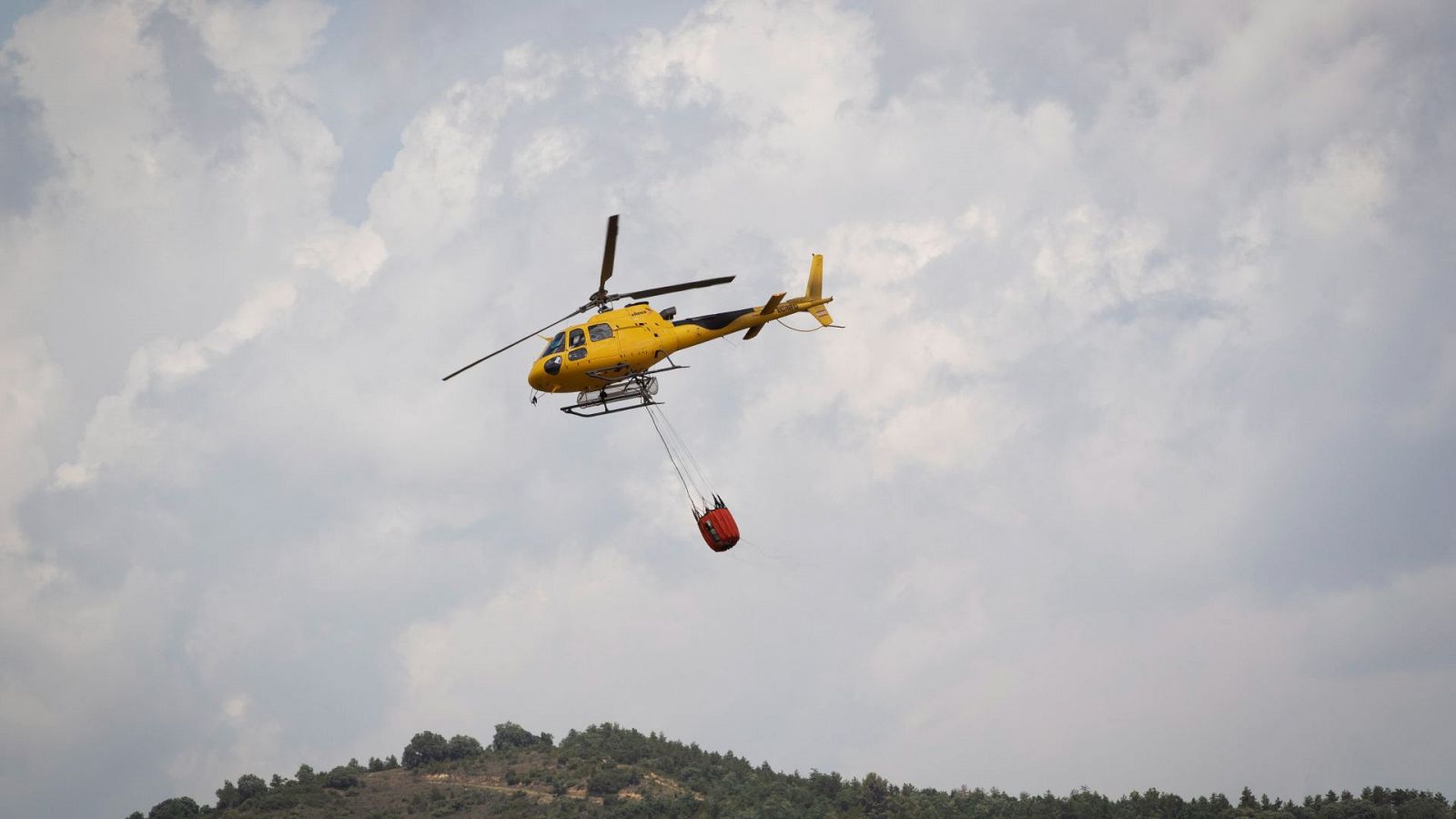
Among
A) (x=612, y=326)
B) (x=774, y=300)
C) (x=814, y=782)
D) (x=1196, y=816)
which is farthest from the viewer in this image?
(x=814, y=782)

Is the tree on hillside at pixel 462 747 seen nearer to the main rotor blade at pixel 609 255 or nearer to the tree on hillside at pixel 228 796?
the tree on hillside at pixel 228 796

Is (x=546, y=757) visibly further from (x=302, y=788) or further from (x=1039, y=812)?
(x=1039, y=812)

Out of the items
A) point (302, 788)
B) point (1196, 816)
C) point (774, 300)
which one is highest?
point (774, 300)

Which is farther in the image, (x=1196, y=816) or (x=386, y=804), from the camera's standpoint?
(x=386, y=804)

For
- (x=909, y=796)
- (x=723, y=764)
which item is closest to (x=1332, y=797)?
(x=909, y=796)

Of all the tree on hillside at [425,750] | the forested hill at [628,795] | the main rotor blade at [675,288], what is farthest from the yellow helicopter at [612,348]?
the tree on hillside at [425,750]

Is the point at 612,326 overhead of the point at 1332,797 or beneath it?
overhead

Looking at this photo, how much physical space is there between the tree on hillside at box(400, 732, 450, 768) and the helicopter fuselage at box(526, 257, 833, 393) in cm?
8706

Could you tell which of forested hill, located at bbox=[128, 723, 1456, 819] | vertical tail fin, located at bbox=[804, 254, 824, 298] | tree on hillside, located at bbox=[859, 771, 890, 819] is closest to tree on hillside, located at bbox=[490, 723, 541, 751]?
forested hill, located at bbox=[128, 723, 1456, 819]

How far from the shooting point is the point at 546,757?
139250 mm

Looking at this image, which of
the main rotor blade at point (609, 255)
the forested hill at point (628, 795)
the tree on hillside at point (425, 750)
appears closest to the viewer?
the main rotor blade at point (609, 255)

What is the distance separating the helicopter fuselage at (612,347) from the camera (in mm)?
59094

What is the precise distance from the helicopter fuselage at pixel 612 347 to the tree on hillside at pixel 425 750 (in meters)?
87.1

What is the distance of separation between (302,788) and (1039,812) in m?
61.3
